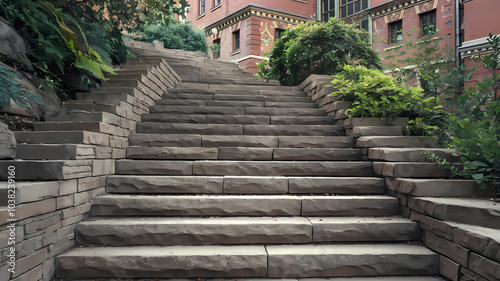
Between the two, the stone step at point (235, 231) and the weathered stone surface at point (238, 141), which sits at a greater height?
the weathered stone surface at point (238, 141)

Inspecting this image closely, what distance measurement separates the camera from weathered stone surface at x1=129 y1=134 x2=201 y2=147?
394cm

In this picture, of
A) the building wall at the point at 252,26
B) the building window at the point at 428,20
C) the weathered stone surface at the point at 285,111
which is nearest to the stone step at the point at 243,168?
the weathered stone surface at the point at 285,111

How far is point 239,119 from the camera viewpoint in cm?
473

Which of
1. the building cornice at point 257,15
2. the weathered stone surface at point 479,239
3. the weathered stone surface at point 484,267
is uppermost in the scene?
the building cornice at point 257,15

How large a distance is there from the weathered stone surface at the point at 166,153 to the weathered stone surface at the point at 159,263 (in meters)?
1.46

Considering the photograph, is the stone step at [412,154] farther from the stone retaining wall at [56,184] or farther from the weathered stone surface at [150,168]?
the stone retaining wall at [56,184]

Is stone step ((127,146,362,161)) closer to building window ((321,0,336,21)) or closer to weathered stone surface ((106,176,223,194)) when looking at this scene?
weathered stone surface ((106,176,223,194))

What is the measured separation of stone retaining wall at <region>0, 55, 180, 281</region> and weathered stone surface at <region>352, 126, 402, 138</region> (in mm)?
3295

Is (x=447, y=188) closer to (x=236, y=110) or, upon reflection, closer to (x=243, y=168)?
(x=243, y=168)

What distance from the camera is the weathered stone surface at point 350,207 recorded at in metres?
2.96

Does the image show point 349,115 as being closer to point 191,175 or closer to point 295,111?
point 295,111

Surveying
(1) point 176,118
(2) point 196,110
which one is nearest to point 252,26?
(2) point 196,110

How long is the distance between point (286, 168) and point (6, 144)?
115 inches

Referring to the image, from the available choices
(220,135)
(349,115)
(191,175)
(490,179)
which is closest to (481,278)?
(490,179)
